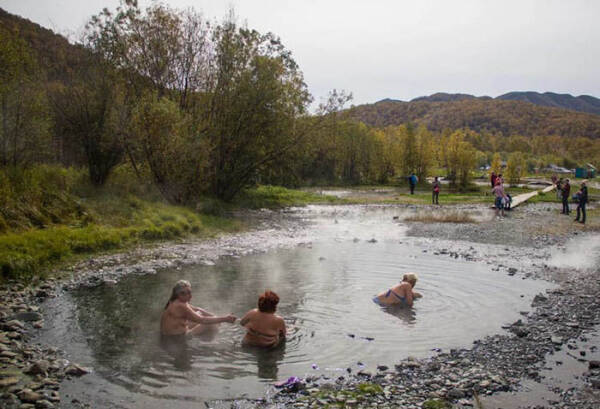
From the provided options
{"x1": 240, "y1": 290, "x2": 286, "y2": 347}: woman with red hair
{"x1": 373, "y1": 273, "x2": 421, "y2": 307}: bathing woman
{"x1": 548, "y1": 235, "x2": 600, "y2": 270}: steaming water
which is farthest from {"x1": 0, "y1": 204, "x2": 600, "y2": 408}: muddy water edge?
{"x1": 373, "y1": 273, "x2": 421, "y2": 307}: bathing woman

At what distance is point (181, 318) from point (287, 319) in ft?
8.09

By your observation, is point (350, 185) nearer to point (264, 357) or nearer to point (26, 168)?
point (26, 168)

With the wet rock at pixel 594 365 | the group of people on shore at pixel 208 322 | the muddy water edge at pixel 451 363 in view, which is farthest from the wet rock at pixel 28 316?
the wet rock at pixel 594 365

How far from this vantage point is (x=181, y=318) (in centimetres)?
924

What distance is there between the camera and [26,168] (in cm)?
2016

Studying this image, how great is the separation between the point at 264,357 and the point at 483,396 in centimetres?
373

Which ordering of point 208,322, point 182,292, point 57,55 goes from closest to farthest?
point 182,292 → point 208,322 → point 57,55

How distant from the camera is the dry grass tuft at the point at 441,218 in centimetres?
2963

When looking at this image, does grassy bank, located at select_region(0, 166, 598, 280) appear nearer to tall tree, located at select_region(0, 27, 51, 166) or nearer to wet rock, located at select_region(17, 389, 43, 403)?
tall tree, located at select_region(0, 27, 51, 166)

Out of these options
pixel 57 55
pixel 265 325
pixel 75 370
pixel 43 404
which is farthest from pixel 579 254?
pixel 57 55

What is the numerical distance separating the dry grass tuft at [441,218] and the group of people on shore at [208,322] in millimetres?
22308

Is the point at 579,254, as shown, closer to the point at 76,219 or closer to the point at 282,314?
the point at 282,314

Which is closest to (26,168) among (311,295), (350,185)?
(311,295)

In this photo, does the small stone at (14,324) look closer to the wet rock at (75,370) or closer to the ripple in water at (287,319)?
the ripple in water at (287,319)
